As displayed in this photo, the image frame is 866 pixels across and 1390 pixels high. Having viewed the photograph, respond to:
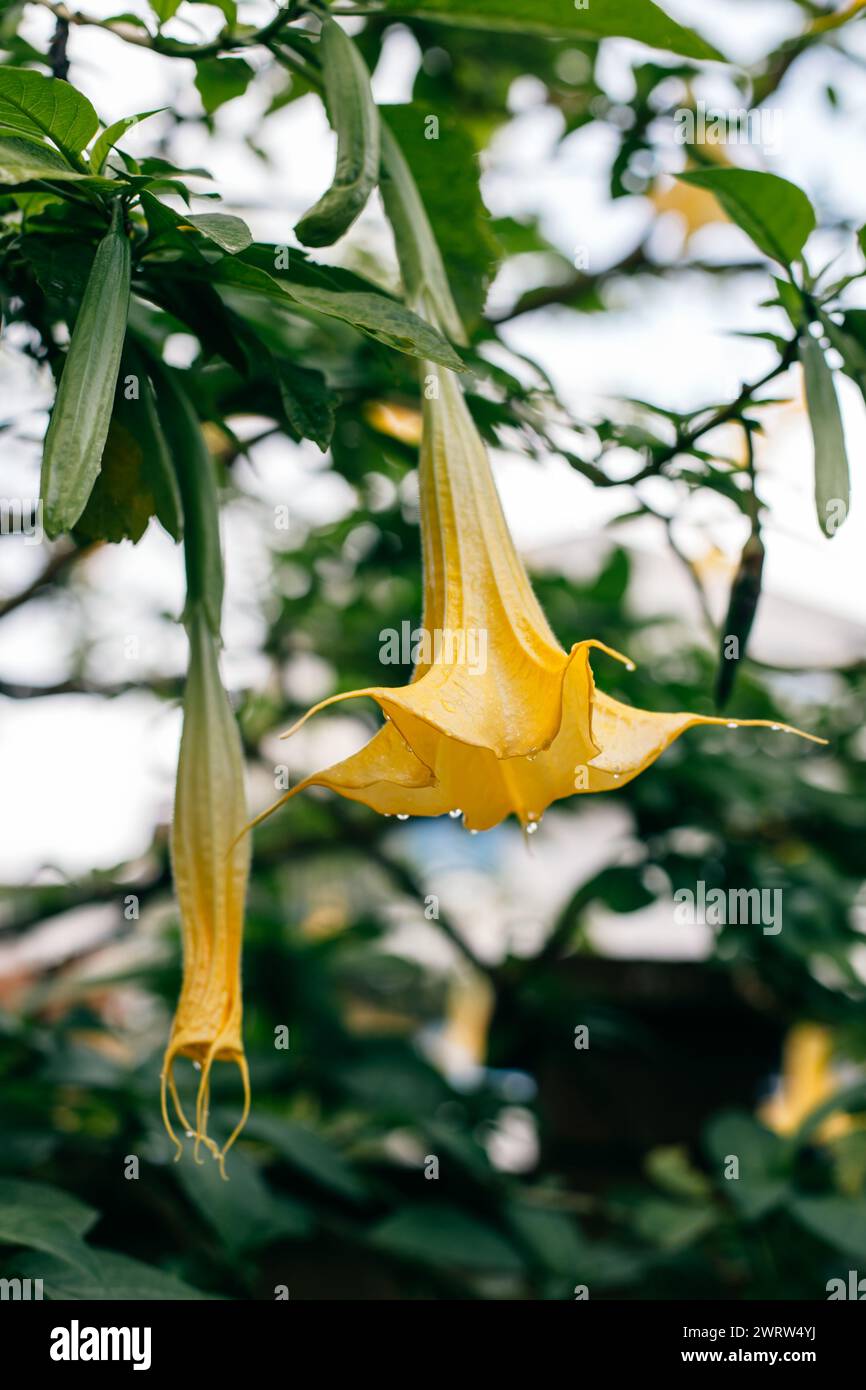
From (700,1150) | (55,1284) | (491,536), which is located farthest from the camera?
(700,1150)

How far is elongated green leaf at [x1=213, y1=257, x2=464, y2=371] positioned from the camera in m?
0.48

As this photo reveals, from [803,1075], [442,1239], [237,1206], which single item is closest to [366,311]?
[237,1206]

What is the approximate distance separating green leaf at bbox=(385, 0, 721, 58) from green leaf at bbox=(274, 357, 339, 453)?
9.0 inches

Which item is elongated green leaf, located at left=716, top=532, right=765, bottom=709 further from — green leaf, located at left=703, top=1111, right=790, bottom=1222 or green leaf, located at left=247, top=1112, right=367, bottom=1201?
green leaf, located at left=703, top=1111, right=790, bottom=1222

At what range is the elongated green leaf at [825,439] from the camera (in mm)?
551

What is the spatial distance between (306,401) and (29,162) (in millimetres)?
169

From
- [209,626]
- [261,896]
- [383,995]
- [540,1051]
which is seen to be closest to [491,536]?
[209,626]

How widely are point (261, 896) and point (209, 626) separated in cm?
122

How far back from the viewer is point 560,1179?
149 centimetres

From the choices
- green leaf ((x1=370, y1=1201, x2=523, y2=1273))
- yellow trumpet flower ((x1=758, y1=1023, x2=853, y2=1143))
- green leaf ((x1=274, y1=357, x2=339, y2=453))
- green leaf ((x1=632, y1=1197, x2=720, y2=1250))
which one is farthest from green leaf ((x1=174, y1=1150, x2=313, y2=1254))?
yellow trumpet flower ((x1=758, y1=1023, x2=853, y2=1143))

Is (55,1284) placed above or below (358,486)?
below

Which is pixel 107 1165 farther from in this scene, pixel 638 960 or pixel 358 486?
pixel 638 960

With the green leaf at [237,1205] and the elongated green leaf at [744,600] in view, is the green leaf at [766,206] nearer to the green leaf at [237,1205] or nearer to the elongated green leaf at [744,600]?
the elongated green leaf at [744,600]

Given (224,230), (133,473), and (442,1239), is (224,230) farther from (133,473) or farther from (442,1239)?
(442,1239)
